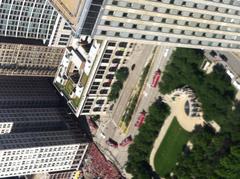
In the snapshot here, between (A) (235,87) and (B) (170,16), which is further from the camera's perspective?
(A) (235,87)

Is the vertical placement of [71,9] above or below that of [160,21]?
below

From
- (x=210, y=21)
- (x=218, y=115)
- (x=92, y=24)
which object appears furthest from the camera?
(x=218, y=115)

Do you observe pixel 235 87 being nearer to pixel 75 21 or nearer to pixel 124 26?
pixel 124 26

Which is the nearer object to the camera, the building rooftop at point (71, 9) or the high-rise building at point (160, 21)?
the high-rise building at point (160, 21)

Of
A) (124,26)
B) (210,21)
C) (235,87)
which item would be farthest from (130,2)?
(235,87)

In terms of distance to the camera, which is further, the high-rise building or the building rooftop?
the building rooftop

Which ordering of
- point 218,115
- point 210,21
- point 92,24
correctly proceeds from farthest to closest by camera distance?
1. point 218,115
2. point 210,21
3. point 92,24

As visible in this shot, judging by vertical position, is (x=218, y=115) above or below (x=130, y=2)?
below

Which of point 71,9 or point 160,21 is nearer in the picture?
point 71,9
